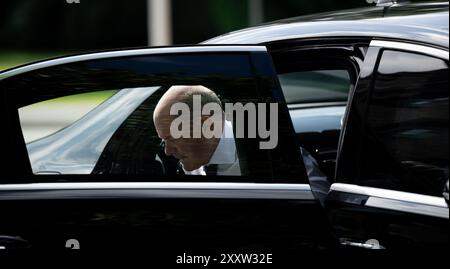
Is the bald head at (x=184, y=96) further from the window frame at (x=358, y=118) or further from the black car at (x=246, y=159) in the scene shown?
the window frame at (x=358, y=118)

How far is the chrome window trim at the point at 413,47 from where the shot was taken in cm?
284

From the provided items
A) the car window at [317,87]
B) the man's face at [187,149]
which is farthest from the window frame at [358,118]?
the car window at [317,87]

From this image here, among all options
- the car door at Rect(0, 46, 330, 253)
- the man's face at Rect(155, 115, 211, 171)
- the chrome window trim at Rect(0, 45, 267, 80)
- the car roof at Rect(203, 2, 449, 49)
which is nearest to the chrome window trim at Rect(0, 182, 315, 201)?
the car door at Rect(0, 46, 330, 253)

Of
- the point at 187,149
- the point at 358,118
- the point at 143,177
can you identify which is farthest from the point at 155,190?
the point at 358,118

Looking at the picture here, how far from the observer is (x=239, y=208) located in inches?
119

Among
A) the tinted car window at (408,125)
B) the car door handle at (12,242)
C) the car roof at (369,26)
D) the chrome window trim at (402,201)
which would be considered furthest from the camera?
the car door handle at (12,242)

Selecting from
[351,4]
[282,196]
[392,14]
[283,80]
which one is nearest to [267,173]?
[282,196]

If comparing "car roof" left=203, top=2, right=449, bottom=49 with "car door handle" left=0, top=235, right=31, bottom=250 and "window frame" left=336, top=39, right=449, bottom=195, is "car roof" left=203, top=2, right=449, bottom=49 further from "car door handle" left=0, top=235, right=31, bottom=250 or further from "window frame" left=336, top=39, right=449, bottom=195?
"car door handle" left=0, top=235, right=31, bottom=250

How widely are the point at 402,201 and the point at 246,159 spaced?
0.52m

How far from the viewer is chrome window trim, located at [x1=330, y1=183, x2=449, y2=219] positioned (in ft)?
8.91

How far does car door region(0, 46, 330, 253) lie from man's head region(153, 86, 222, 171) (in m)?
0.02
